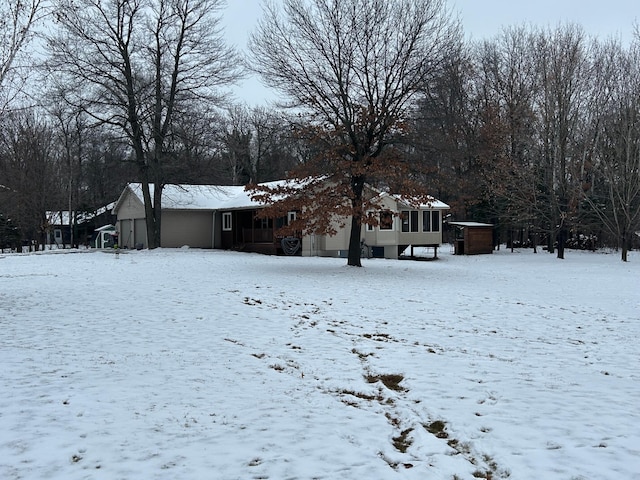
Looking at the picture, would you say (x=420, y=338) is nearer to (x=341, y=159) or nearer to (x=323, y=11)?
(x=341, y=159)

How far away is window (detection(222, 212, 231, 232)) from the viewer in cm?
3525

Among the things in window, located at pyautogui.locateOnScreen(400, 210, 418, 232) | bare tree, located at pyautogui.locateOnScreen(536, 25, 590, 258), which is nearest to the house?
window, located at pyautogui.locateOnScreen(400, 210, 418, 232)

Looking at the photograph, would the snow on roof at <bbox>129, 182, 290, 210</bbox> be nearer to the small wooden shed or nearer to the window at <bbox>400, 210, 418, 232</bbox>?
the window at <bbox>400, 210, 418, 232</bbox>

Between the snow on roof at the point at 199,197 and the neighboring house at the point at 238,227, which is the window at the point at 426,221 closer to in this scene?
the neighboring house at the point at 238,227

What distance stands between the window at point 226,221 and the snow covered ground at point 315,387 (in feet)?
69.9

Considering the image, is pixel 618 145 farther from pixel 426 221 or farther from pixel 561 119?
pixel 426 221

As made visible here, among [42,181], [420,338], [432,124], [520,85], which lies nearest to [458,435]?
[420,338]

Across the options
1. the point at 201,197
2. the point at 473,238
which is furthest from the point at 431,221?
the point at 201,197

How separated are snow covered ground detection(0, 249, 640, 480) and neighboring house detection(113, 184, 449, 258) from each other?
55.3 ft

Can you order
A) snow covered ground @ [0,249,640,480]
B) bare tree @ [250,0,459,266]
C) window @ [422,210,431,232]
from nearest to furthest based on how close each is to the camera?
1. snow covered ground @ [0,249,640,480]
2. bare tree @ [250,0,459,266]
3. window @ [422,210,431,232]

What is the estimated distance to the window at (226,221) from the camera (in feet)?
116

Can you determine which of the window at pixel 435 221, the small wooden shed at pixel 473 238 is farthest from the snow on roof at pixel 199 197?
the small wooden shed at pixel 473 238

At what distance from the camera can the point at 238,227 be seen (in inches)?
1358

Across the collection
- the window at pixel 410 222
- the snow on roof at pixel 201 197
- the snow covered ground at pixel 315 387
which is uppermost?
the snow on roof at pixel 201 197
